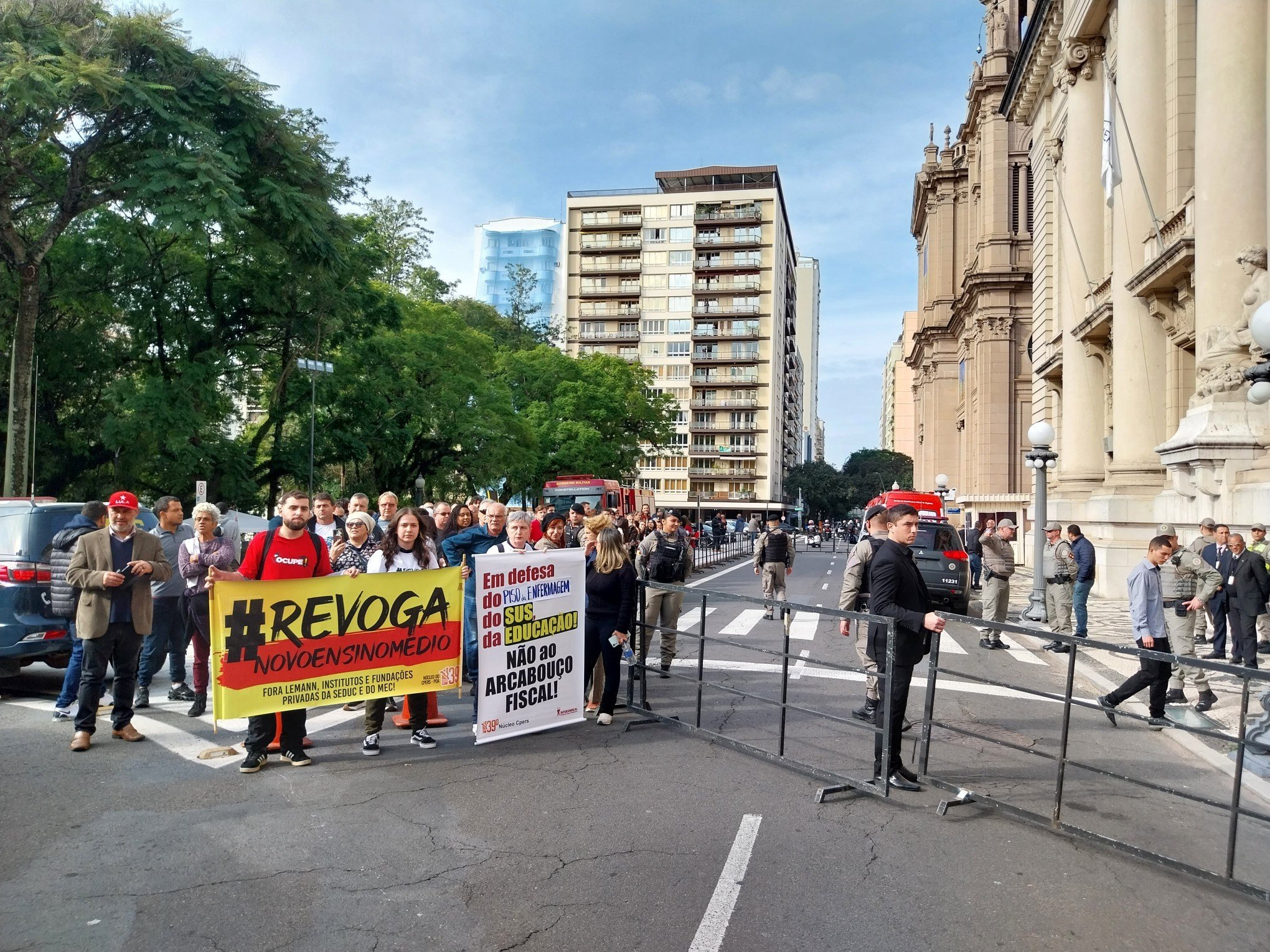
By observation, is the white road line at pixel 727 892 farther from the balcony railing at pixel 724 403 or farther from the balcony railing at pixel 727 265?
the balcony railing at pixel 727 265

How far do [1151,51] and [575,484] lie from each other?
22.6 metres

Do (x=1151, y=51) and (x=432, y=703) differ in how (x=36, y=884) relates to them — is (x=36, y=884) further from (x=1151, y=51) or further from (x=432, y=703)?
(x=1151, y=51)

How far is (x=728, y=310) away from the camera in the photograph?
96938 millimetres

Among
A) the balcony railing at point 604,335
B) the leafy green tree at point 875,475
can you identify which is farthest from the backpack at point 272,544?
the leafy green tree at point 875,475

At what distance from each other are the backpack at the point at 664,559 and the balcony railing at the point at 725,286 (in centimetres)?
8699

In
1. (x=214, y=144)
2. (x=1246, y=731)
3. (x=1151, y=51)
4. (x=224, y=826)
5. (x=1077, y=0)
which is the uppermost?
(x=1077, y=0)

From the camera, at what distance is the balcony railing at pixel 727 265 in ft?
315

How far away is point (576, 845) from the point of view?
534 centimetres

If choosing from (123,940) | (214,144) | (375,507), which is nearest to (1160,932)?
(123,940)

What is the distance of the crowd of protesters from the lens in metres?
7.22

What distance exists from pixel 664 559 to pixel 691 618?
13.7 ft

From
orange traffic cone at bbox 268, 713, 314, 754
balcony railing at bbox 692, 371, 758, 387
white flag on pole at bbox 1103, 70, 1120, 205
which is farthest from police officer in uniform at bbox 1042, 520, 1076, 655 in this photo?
balcony railing at bbox 692, 371, 758, 387

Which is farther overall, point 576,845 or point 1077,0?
point 1077,0

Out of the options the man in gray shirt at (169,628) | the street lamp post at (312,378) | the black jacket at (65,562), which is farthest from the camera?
the street lamp post at (312,378)
